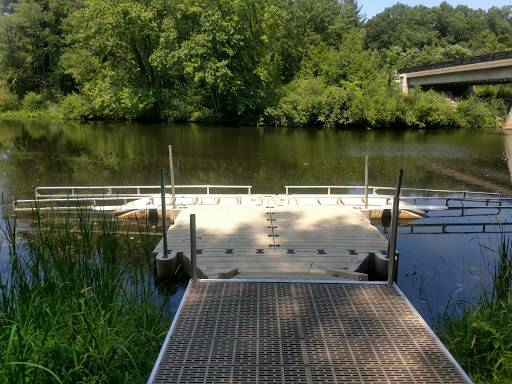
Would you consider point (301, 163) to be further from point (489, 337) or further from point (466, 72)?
point (466, 72)

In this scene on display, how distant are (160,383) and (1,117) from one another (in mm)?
50240

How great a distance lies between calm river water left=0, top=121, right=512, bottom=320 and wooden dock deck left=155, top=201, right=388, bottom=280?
1.17m

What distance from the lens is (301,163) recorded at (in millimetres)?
20969

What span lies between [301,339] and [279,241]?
198 inches

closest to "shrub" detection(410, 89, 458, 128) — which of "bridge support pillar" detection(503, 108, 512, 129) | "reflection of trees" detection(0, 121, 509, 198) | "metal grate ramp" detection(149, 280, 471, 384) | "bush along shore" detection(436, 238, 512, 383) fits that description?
"reflection of trees" detection(0, 121, 509, 198)

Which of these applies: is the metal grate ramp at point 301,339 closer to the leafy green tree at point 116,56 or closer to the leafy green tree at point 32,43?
the leafy green tree at point 116,56

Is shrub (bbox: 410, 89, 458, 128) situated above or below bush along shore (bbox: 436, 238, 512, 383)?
above

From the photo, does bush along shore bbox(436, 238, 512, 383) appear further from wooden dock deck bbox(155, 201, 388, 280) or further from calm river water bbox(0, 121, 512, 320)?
wooden dock deck bbox(155, 201, 388, 280)

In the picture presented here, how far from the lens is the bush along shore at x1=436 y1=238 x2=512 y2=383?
3.69 metres

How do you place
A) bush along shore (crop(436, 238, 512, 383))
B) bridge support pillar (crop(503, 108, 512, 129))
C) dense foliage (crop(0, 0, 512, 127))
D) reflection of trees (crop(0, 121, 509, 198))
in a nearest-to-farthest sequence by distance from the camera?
bush along shore (crop(436, 238, 512, 383)), reflection of trees (crop(0, 121, 509, 198)), dense foliage (crop(0, 0, 512, 127)), bridge support pillar (crop(503, 108, 512, 129))

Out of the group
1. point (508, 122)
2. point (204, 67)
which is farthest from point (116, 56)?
point (508, 122)

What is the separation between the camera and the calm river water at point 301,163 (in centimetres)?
917

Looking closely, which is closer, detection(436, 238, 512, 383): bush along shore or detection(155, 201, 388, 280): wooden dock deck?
detection(436, 238, 512, 383): bush along shore

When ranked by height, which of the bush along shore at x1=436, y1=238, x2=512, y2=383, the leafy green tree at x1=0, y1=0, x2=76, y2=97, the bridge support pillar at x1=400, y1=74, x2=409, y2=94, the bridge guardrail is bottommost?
the bush along shore at x1=436, y1=238, x2=512, y2=383
